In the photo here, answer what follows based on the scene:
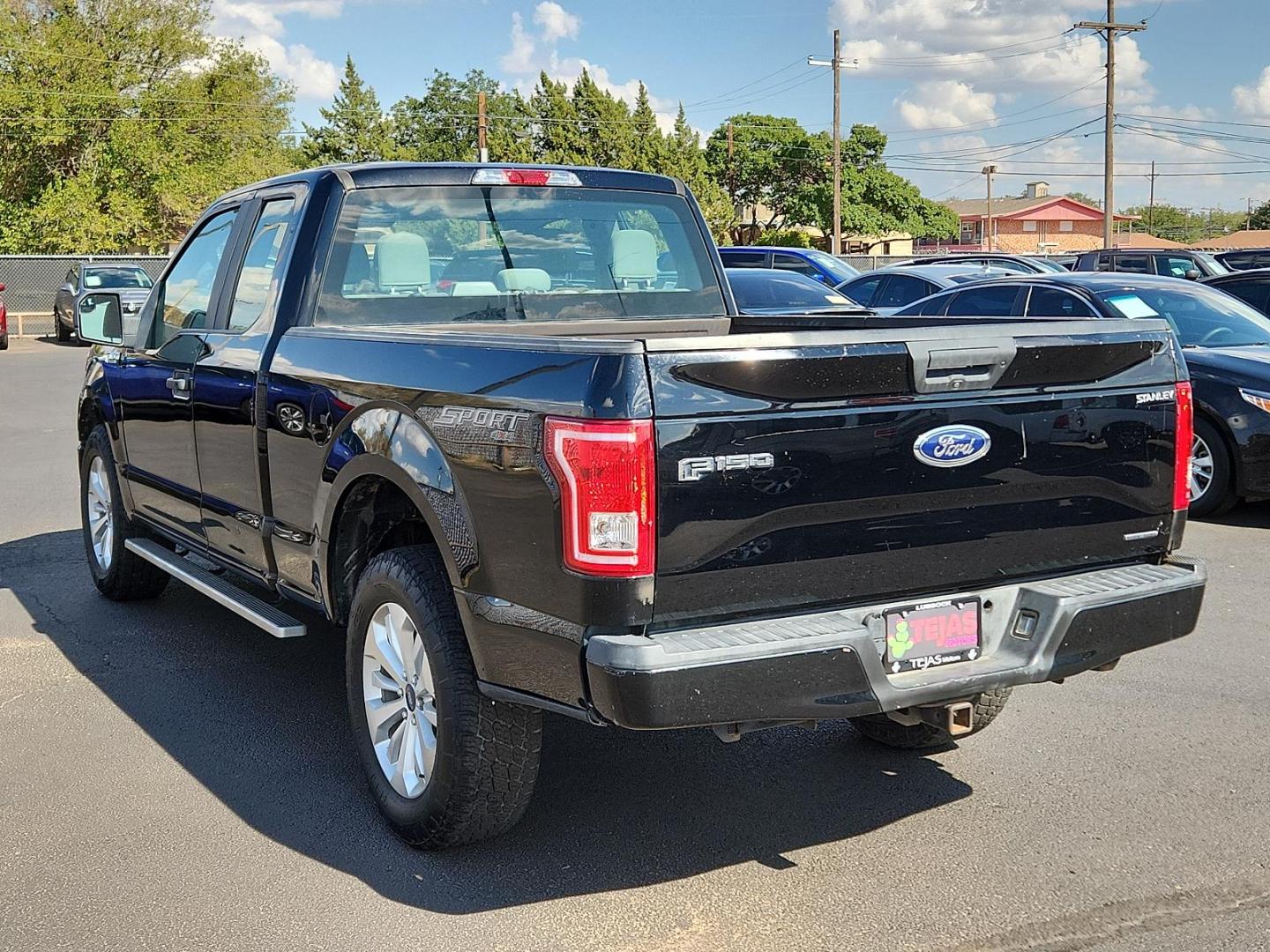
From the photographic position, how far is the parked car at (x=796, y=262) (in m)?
21.5

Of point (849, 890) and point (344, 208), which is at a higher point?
point (344, 208)

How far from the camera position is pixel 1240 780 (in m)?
4.39


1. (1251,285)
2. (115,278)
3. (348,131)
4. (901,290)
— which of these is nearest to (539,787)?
(1251,285)

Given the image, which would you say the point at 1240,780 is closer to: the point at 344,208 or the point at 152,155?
the point at 344,208

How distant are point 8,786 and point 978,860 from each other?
3.17 metres

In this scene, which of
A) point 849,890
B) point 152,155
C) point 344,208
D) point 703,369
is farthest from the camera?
point 152,155

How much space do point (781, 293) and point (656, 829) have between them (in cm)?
1087

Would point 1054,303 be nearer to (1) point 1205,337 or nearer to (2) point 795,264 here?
(1) point 1205,337

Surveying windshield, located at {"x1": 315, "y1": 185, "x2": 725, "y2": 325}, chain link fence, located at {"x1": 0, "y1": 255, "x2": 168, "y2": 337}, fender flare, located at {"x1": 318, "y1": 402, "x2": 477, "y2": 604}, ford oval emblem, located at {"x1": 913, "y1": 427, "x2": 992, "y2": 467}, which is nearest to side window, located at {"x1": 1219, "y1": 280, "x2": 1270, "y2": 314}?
windshield, located at {"x1": 315, "y1": 185, "x2": 725, "y2": 325}

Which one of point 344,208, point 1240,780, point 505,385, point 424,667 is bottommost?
point 1240,780

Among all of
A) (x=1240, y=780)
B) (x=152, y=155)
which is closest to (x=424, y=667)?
(x=1240, y=780)

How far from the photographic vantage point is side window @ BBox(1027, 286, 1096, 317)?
966cm

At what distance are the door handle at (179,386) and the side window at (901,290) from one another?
10.7m

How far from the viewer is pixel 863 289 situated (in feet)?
52.0
